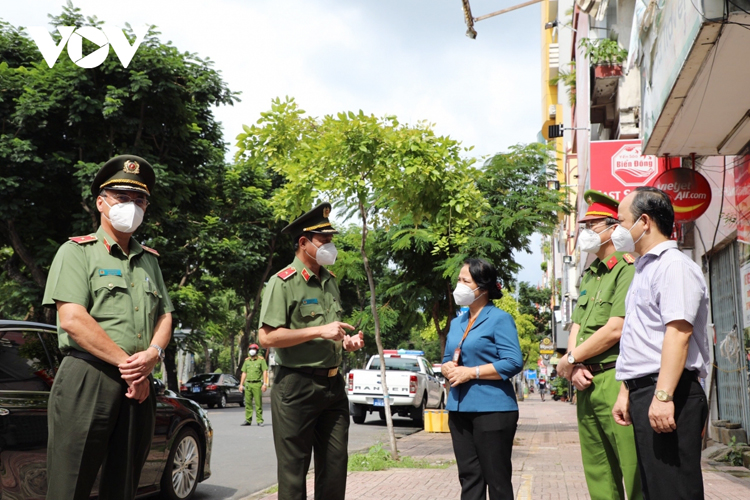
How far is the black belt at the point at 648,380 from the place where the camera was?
3676mm

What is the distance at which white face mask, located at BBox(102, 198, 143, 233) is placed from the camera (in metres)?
4.00

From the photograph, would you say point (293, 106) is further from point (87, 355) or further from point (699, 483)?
point (699, 483)

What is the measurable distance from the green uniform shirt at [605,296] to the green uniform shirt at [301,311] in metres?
1.57

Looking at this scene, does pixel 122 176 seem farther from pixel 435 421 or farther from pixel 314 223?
pixel 435 421

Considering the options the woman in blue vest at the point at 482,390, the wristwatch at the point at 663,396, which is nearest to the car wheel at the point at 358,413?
the woman in blue vest at the point at 482,390

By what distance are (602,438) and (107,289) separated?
2967 millimetres

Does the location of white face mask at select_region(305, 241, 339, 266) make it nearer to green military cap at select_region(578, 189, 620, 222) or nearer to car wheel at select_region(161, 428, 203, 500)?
green military cap at select_region(578, 189, 620, 222)

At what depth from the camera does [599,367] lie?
4.79 meters

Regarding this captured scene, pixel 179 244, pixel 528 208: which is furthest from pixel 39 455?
pixel 179 244

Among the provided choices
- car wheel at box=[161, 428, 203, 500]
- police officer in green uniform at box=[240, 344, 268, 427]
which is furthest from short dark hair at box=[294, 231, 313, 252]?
police officer in green uniform at box=[240, 344, 268, 427]

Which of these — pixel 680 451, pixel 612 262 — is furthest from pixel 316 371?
pixel 680 451

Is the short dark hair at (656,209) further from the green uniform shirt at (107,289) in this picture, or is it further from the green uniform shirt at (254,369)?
the green uniform shirt at (254,369)

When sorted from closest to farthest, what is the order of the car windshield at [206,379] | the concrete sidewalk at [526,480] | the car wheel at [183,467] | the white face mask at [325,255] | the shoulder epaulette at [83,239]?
the shoulder epaulette at [83,239] < the white face mask at [325,255] < the car wheel at [183,467] < the concrete sidewalk at [526,480] < the car windshield at [206,379]

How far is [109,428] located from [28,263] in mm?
20603
